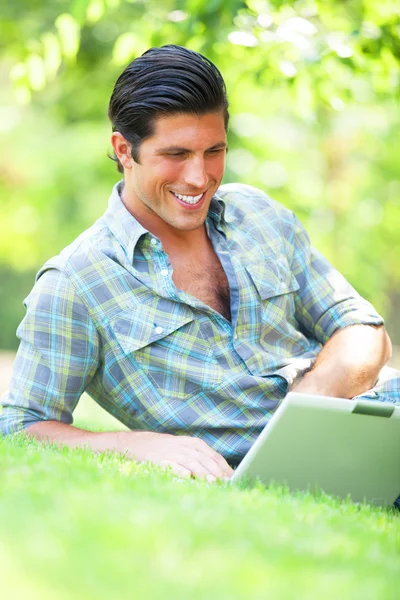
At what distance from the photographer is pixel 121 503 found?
1.94 metres

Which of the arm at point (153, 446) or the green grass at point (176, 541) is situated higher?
the green grass at point (176, 541)

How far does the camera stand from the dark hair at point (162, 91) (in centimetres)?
337

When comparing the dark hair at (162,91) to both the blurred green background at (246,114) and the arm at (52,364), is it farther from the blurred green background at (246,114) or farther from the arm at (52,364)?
the blurred green background at (246,114)

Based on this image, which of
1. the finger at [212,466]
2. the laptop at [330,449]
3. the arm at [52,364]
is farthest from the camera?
the arm at [52,364]

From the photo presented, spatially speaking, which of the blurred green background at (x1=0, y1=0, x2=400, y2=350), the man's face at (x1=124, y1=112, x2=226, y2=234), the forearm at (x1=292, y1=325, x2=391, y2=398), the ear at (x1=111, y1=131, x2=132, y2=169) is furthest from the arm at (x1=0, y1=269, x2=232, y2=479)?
the blurred green background at (x1=0, y1=0, x2=400, y2=350)

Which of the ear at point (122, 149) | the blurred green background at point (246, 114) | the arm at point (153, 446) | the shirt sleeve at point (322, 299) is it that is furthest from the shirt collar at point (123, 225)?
the blurred green background at point (246, 114)

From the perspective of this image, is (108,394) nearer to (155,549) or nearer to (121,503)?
(121,503)

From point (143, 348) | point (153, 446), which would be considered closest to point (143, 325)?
point (143, 348)

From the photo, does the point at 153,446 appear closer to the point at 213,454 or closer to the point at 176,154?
the point at 213,454

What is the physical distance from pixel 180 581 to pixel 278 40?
4.18 meters

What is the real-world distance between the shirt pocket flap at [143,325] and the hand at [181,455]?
33cm

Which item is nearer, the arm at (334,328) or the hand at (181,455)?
the hand at (181,455)

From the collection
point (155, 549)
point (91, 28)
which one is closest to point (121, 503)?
point (155, 549)

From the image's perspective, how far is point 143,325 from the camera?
3.17m
